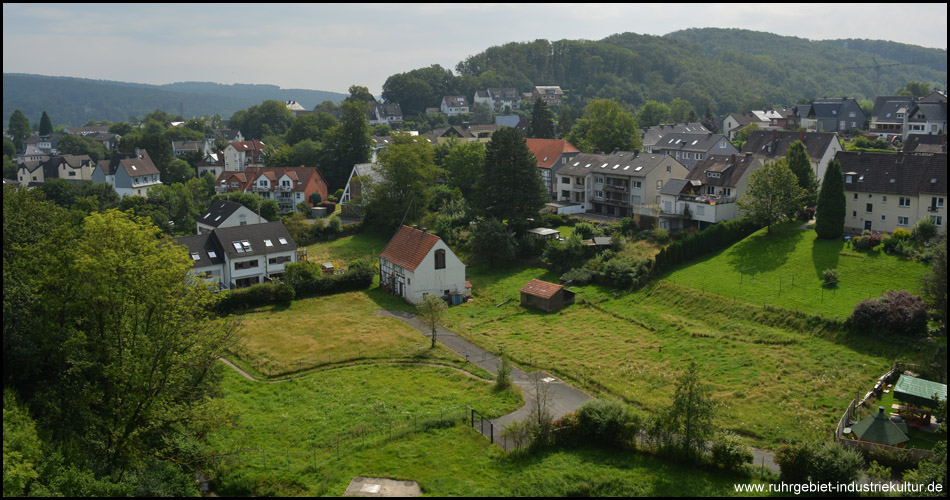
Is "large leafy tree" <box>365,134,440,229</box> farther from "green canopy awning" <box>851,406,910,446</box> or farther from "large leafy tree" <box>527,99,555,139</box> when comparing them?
"green canopy awning" <box>851,406,910,446</box>

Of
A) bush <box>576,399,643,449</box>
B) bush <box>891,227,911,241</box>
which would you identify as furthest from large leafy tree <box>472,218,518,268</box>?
bush <box>576,399,643,449</box>

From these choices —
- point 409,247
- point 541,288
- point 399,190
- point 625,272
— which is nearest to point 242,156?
point 399,190

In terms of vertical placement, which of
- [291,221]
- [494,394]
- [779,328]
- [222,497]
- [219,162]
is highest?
[219,162]

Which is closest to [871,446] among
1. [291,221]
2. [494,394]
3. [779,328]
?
[779,328]

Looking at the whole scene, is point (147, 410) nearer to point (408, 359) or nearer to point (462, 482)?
point (462, 482)

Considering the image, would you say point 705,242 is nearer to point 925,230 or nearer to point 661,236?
point 661,236

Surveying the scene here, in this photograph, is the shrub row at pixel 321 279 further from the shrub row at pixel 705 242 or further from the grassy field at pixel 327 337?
the shrub row at pixel 705 242

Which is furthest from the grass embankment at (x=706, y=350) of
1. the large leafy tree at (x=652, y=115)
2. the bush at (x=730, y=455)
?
the large leafy tree at (x=652, y=115)
